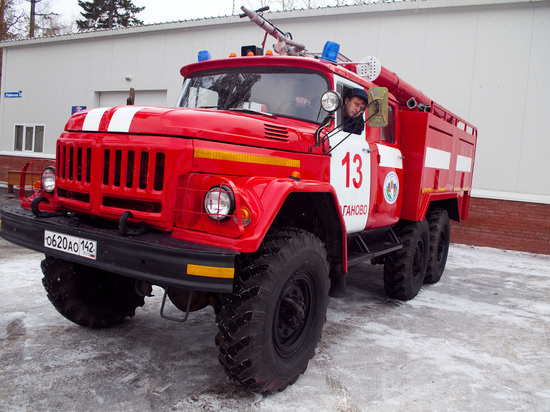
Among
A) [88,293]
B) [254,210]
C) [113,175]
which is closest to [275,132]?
[254,210]

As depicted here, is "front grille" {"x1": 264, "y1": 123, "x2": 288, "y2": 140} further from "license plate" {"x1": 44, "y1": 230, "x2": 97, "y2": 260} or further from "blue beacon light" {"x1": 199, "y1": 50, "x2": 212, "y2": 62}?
"blue beacon light" {"x1": 199, "y1": 50, "x2": 212, "y2": 62}

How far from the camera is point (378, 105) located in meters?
3.59

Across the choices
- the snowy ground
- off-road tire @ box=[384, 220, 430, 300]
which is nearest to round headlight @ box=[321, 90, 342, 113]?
the snowy ground

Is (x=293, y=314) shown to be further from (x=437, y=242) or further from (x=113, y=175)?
(x=437, y=242)

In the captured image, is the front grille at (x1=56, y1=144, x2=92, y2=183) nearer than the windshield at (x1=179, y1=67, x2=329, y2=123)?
Yes

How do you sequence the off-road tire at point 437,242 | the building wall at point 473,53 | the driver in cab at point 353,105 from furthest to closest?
Result: the building wall at point 473,53, the off-road tire at point 437,242, the driver in cab at point 353,105

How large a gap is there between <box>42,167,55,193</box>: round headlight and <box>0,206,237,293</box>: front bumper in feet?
2.19

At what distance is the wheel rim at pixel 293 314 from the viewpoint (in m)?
3.11

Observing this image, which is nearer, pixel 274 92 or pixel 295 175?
pixel 295 175

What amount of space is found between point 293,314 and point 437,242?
12.5 ft

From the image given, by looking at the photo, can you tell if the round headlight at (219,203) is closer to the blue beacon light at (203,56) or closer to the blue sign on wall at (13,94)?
the blue beacon light at (203,56)

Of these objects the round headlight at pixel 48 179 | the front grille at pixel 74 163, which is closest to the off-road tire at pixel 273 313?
the front grille at pixel 74 163

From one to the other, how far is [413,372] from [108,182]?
2704 millimetres

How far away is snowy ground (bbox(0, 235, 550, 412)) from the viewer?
3012mm
